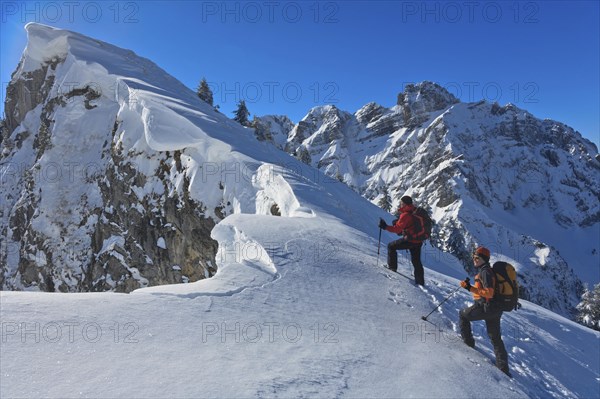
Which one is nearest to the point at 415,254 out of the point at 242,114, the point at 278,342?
the point at 278,342

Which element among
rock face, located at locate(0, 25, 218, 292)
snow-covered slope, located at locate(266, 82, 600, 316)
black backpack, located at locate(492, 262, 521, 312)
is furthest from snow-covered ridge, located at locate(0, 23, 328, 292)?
snow-covered slope, located at locate(266, 82, 600, 316)

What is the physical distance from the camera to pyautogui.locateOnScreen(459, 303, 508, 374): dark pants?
688 cm

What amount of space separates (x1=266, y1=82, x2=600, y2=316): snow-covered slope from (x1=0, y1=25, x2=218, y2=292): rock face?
9829 centimetres

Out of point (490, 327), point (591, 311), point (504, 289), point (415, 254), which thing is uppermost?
point (415, 254)

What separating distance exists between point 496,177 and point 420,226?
168723mm

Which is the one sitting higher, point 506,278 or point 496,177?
point 496,177

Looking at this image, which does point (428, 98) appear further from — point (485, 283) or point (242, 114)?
point (485, 283)

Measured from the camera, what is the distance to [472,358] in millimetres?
6945

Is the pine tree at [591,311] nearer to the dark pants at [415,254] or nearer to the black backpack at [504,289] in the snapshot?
the dark pants at [415,254]

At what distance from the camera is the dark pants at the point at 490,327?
688cm

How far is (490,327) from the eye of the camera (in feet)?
23.4

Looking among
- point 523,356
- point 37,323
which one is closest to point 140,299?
point 37,323

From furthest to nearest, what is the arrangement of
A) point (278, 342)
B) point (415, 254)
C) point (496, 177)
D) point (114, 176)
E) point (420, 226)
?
point (496, 177) < point (114, 176) < point (415, 254) < point (420, 226) < point (278, 342)

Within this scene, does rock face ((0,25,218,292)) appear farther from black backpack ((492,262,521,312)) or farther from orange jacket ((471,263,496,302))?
black backpack ((492,262,521,312))
